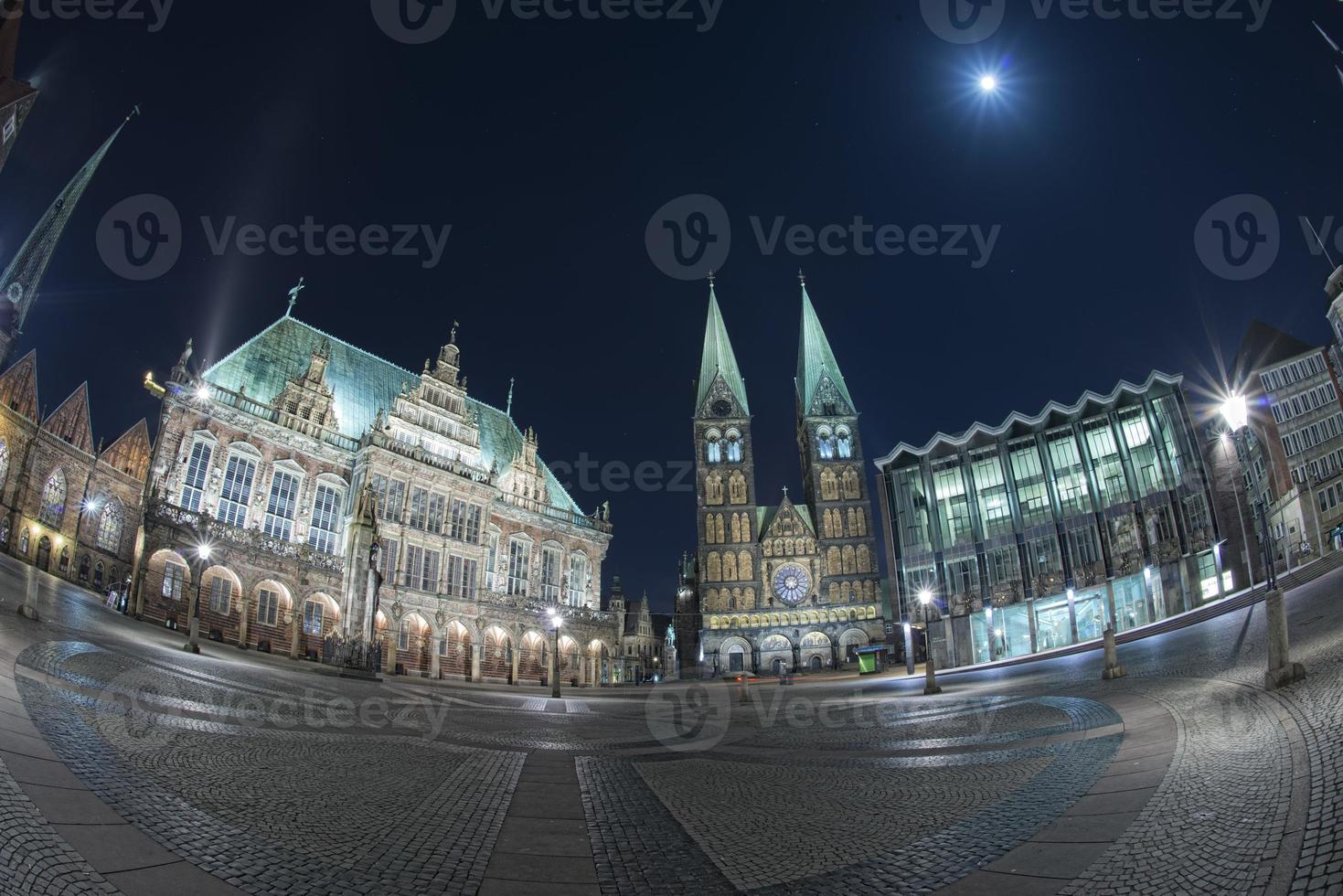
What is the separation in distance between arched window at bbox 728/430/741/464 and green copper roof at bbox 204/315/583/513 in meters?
28.9

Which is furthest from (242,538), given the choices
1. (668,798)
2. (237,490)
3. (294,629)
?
(668,798)

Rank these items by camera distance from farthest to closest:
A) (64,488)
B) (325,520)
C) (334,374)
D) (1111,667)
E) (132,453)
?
(132,453), (64,488), (334,374), (325,520), (1111,667)

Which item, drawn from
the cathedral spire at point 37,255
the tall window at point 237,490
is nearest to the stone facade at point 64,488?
the cathedral spire at point 37,255

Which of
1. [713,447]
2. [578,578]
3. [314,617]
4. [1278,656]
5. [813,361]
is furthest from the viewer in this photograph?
[813,361]

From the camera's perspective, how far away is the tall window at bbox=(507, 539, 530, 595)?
166ft

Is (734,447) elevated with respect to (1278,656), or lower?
elevated

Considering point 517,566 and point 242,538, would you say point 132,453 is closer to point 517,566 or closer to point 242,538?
point 242,538

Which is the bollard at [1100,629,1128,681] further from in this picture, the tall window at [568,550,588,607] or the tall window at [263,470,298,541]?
the tall window at [568,550,588,607]

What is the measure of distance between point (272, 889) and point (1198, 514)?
2128 inches

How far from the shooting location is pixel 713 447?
81125mm

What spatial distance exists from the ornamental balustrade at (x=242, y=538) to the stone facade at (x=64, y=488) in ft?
51.6

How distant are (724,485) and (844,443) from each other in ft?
52.5

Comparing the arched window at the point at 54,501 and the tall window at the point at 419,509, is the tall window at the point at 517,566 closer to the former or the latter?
the tall window at the point at 419,509

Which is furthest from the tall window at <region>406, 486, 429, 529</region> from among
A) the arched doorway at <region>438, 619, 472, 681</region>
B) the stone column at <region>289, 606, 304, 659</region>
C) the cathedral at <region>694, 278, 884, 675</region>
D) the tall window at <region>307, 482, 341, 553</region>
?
the cathedral at <region>694, 278, 884, 675</region>
